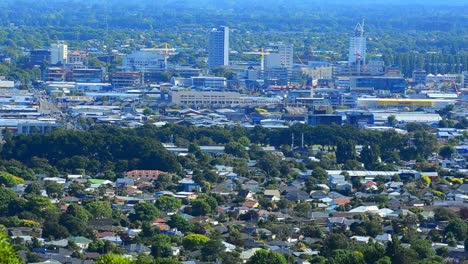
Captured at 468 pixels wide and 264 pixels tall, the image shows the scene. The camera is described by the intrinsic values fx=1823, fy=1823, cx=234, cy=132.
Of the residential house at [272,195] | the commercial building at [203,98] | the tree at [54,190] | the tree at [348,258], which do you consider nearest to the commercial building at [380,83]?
the commercial building at [203,98]

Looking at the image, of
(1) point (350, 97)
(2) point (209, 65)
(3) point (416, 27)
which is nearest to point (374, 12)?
(3) point (416, 27)

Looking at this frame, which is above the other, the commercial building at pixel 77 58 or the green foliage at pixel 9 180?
the green foliage at pixel 9 180

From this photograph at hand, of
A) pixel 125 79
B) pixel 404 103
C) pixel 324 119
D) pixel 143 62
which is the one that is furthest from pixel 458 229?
pixel 143 62

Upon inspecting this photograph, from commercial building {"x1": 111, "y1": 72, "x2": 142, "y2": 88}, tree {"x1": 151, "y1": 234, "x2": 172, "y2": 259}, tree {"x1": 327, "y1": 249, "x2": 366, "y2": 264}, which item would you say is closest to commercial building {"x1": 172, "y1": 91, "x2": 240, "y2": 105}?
commercial building {"x1": 111, "y1": 72, "x2": 142, "y2": 88}

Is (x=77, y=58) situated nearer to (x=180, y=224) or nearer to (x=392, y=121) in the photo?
(x=392, y=121)

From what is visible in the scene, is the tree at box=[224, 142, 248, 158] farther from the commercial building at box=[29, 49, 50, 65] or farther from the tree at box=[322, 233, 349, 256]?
the commercial building at box=[29, 49, 50, 65]

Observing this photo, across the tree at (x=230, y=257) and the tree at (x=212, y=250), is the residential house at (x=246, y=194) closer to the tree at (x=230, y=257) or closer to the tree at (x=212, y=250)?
the tree at (x=212, y=250)
